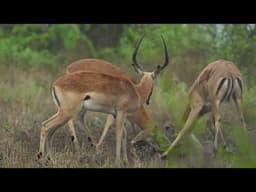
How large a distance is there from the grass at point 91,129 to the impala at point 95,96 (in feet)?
0.93

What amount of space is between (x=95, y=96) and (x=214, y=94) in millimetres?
1627

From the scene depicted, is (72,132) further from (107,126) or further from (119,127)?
(119,127)

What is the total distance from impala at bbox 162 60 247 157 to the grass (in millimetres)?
128

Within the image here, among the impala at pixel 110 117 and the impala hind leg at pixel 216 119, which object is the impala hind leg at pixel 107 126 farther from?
the impala hind leg at pixel 216 119

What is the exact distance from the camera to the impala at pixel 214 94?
27.6ft

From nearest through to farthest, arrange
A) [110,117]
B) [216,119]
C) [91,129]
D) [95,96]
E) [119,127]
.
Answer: [95,96], [119,127], [216,119], [110,117], [91,129]

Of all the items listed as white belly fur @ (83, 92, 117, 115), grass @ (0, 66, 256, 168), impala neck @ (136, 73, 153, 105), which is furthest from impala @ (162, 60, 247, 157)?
white belly fur @ (83, 92, 117, 115)

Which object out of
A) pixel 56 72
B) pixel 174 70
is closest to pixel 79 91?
pixel 174 70

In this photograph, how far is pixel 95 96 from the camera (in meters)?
8.16

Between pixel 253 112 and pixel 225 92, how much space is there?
755 mm

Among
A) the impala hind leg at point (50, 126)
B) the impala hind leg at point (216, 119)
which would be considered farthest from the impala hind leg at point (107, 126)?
the impala hind leg at point (216, 119)

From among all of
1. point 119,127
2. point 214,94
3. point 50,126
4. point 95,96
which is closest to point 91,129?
point 119,127

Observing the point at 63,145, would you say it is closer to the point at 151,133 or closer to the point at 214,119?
the point at 151,133

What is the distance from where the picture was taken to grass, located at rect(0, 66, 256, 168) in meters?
7.74
